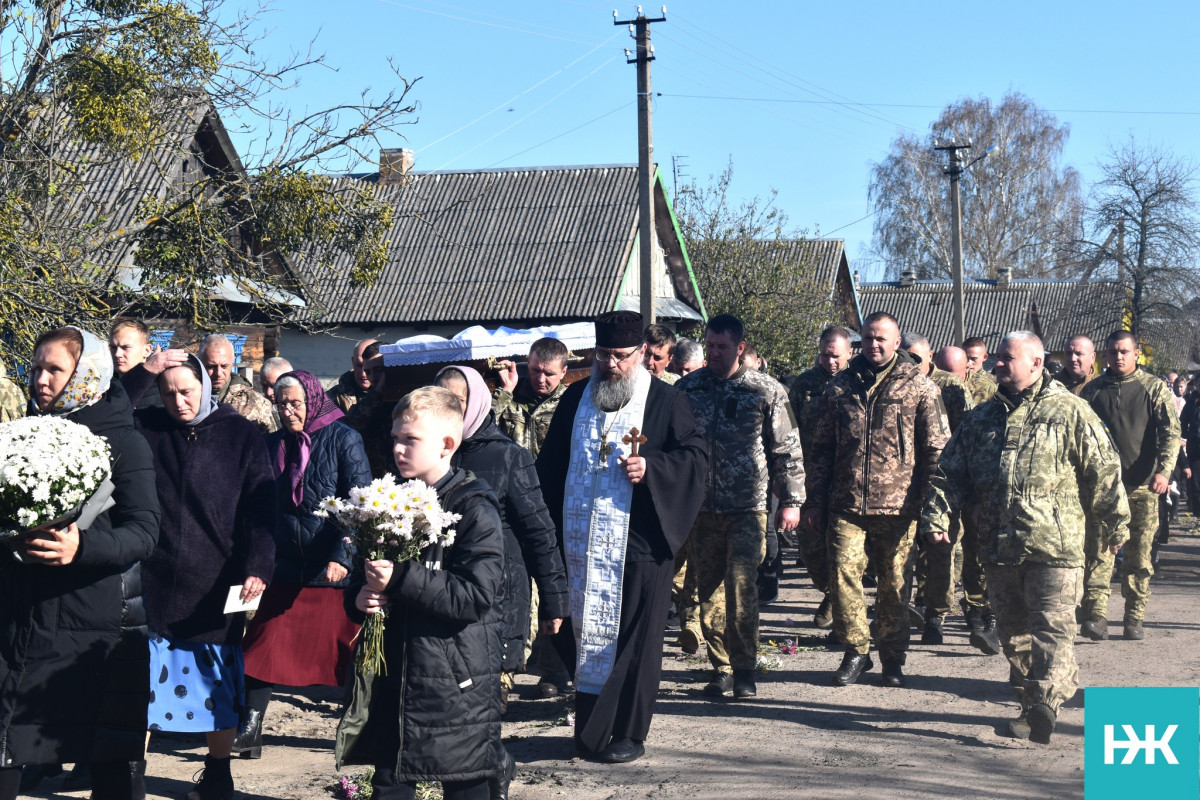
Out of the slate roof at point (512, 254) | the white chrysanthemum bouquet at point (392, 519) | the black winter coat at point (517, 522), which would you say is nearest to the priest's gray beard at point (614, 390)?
the black winter coat at point (517, 522)

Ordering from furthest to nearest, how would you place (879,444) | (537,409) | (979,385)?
(979,385) < (537,409) < (879,444)

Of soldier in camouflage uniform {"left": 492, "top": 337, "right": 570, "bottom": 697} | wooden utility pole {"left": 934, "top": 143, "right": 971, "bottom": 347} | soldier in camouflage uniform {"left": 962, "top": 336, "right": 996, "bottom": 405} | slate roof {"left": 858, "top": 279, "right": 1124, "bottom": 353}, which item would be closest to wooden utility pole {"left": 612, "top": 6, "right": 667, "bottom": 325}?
soldier in camouflage uniform {"left": 962, "top": 336, "right": 996, "bottom": 405}

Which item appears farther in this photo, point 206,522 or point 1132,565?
point 1132,565

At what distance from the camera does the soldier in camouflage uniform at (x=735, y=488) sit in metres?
7.68

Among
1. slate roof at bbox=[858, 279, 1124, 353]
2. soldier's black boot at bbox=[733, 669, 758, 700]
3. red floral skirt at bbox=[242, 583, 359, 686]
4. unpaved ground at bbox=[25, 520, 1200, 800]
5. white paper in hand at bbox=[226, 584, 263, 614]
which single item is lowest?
unpaved ground at bbox=[25, 520, 1200, 800]

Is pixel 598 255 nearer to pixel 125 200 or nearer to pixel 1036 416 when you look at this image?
pixel 125 200

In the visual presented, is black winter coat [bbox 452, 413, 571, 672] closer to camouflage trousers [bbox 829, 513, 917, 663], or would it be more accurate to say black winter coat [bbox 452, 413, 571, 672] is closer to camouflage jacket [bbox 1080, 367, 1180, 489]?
camouflage trousers [bbox 829, 513, 917, 663]

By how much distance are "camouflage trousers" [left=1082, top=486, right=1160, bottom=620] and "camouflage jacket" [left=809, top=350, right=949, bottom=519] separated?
1.71m

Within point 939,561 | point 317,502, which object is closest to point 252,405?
point 317,502

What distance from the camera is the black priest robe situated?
645 cm

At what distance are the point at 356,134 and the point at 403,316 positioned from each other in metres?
18.5

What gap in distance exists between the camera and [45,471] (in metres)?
4.18

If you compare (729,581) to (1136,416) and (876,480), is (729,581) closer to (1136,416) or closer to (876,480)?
(876,480)

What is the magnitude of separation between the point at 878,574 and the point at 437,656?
14.0 feet
